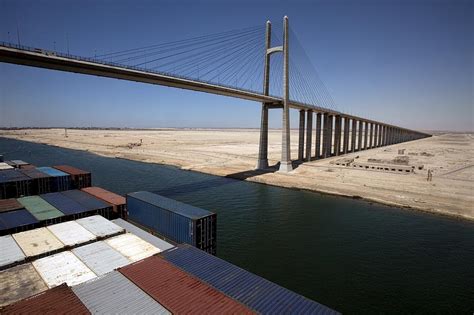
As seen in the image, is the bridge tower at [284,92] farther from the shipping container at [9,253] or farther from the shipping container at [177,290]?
the shipping container at [9,253]

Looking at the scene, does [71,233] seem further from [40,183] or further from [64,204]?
[40,183]

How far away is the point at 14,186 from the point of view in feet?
108

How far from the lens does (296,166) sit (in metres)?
74.3

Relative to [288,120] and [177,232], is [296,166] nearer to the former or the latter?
[288,120]

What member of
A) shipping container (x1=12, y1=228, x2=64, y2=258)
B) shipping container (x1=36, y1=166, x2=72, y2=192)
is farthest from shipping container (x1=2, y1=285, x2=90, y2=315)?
shipping container (x1=36, y1=166, x2=72, y2=192)

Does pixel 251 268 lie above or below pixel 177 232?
below

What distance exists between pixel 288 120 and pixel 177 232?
50.2 meters

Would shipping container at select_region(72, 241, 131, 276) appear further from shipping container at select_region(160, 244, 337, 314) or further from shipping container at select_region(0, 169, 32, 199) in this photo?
shipping container at select_region(0, 169, 32, 199)

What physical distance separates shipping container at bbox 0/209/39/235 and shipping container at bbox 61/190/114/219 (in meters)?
4.50

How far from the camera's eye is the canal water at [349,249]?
65.7ft

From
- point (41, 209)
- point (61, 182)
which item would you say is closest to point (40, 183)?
point (61, 182)

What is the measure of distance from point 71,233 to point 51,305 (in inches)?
399

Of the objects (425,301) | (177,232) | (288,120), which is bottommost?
(425,301)

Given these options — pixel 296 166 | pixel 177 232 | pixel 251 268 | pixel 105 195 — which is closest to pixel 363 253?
pixel 251 268
